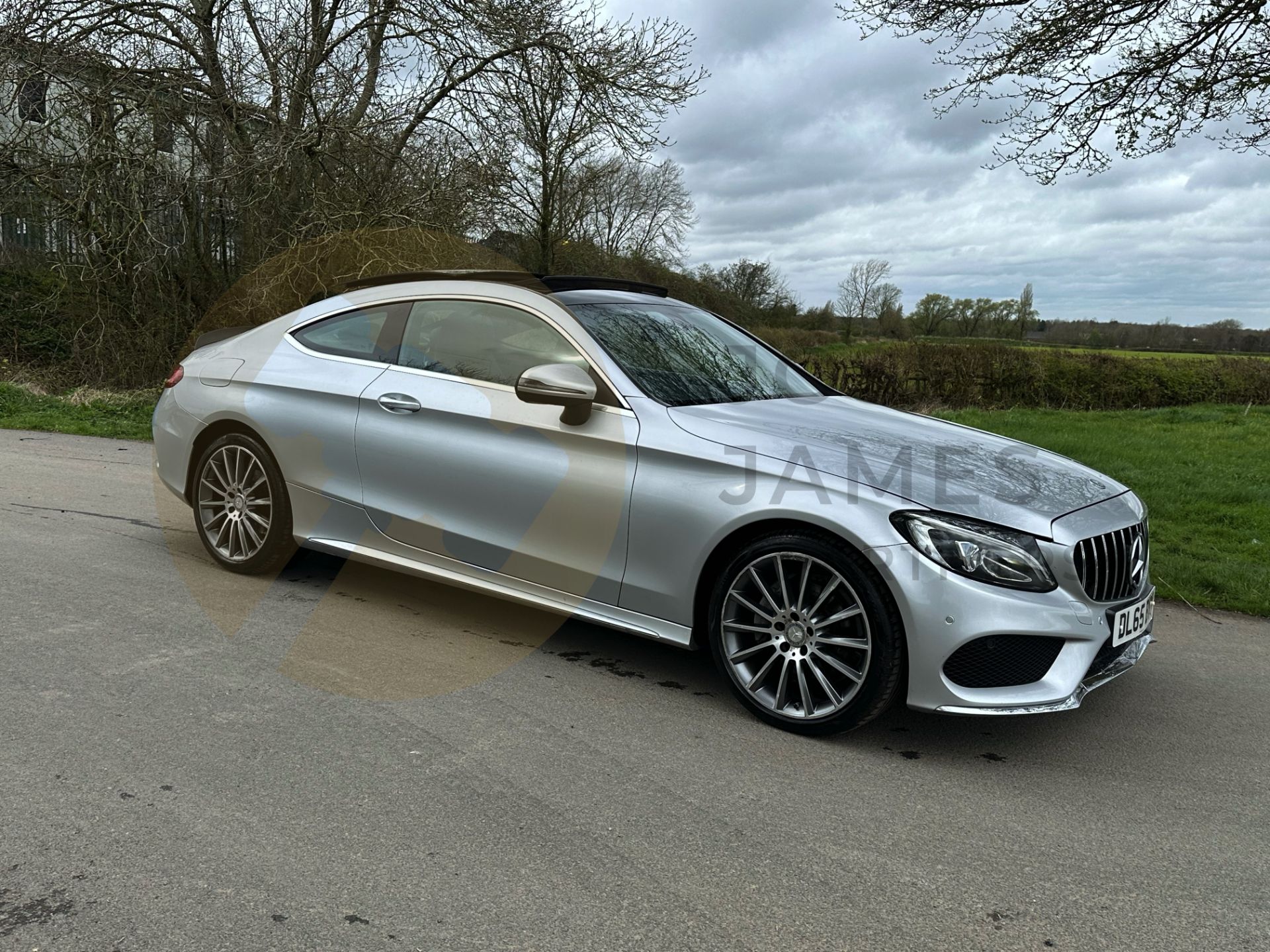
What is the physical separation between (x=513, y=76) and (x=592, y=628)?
512 inches

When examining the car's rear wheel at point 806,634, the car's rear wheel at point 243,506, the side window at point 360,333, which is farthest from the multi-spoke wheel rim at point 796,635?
the car's rear wheel at point 243,506

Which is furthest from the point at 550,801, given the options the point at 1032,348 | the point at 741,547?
the point at 1032,348

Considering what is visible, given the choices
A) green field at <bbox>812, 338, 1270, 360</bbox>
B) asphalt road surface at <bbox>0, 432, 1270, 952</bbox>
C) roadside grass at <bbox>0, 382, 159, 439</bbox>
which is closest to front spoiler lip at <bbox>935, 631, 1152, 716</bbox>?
asphalt road surface at <bbox>0, 432, 1270, 952</bbox>

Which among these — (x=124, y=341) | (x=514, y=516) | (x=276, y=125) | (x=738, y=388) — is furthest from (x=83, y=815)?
(x=124, y=341)

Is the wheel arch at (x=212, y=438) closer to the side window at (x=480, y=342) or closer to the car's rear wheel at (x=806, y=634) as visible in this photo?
the side window at (x=480, y=342)

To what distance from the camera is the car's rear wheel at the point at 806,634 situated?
356 cm

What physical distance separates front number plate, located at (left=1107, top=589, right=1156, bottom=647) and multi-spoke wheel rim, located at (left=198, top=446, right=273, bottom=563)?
394 centimetres

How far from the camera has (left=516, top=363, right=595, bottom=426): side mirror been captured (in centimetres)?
410

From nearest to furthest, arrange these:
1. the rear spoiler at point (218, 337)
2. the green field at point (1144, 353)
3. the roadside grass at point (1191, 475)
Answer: the rear spoiler at point (218, 337) < the roadside grass at point (1191, 475) < the green field at point (1144, 353)

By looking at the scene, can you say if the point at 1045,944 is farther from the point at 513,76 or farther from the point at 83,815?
the point at 513,76

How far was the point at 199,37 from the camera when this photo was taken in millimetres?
14914

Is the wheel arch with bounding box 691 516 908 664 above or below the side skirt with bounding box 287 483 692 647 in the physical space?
above

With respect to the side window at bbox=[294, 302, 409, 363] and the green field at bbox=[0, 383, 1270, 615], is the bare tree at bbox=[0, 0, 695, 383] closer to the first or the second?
the green field at bbox=[0, 383, 1270, 615]

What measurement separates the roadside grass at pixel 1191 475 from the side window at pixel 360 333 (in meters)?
4.57
